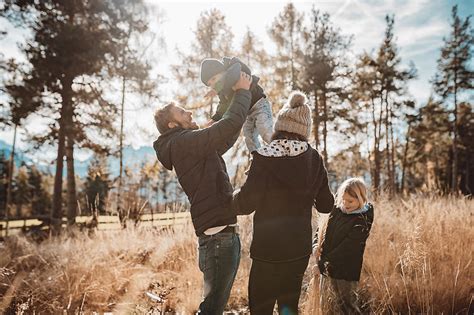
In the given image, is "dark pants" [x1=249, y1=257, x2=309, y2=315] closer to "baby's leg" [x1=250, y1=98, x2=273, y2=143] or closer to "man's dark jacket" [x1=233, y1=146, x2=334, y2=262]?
"man's dark jacket" [x1=233, y1=146, x2=334, y2=262]

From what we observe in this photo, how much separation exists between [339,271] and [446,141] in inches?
1166

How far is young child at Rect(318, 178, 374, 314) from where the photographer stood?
10.1 ft

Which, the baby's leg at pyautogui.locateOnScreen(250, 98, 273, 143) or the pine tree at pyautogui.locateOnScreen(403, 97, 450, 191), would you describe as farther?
the pine tree at pyautogui.locateOnScreen(403, 97, 450, 191)

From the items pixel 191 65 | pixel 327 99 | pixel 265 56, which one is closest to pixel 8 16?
pixel 191 65

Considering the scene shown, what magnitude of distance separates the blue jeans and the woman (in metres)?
0.14

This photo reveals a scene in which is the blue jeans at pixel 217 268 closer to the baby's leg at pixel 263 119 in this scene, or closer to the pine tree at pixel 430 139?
the baby's leg at pixel 263 119

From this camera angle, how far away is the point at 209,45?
1520 cm

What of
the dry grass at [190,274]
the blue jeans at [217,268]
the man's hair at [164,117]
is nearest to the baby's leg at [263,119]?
the man's hair at [164,117]

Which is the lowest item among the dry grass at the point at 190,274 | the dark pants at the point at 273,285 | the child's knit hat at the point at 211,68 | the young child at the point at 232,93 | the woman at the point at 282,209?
the dry grass at the point at 190,274

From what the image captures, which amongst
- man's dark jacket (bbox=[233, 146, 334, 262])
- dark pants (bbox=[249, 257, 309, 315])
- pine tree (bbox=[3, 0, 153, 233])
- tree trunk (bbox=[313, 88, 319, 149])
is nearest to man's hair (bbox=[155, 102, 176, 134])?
man's dark jacket (bbox=[233, 146, 334, 262])

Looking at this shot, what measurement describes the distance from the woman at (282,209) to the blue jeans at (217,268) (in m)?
0.14

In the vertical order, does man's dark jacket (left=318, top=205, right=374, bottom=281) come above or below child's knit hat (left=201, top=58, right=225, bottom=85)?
below

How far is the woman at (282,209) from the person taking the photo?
1980 mm

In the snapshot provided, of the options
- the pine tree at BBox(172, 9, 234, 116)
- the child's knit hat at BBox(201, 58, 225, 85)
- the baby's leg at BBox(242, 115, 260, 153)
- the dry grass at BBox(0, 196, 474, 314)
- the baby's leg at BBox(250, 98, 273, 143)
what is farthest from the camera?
the pine tree at BBox(172, 9, 234, 116)
